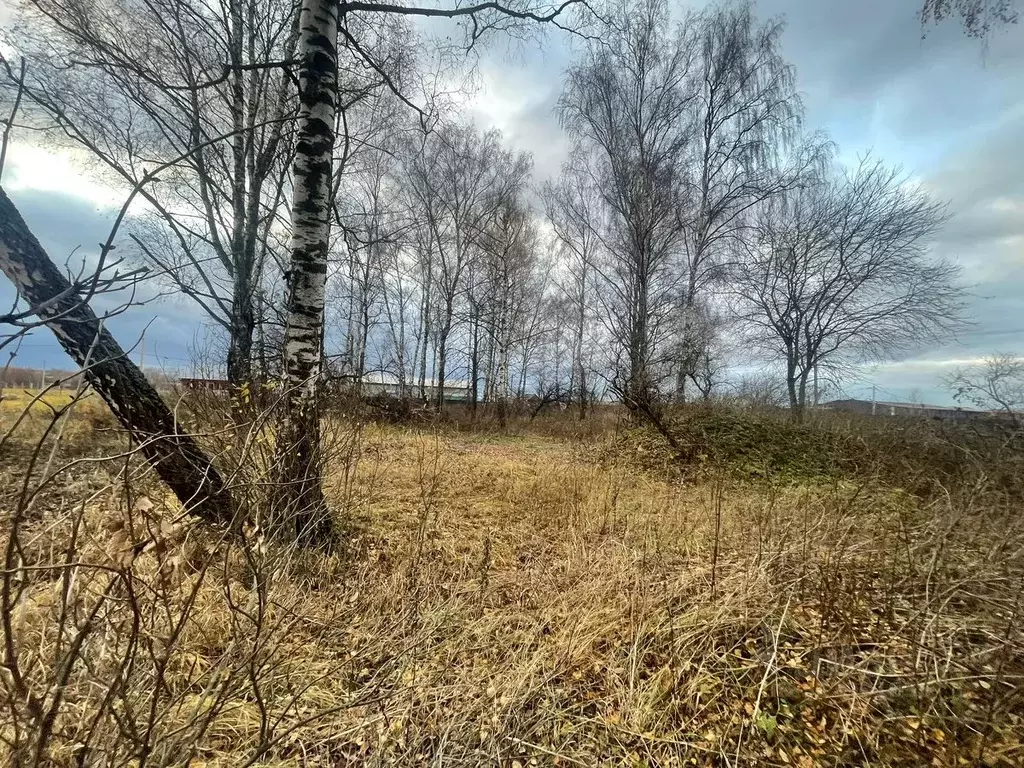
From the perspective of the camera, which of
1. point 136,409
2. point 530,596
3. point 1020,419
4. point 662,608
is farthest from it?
point 1020,419

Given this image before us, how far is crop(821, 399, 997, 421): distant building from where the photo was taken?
7.74 metres

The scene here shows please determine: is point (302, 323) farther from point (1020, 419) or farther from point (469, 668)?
point (1020, 419)

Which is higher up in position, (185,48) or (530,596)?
(185,48)

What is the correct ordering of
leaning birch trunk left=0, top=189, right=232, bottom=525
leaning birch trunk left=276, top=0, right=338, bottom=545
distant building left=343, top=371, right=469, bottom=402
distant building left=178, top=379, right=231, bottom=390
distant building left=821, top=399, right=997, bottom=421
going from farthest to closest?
distant building left=343, top=371, right=469, bottom=402 → distant building left=821, top=399, right=997, bottom=421 → distant building left=178, top=379, right=231, bottom=390 → leaning birch trunk left=276, top=0, right=338, bottom=545 → leaning birch trunk left=0, top=189, right=232, bottom=525

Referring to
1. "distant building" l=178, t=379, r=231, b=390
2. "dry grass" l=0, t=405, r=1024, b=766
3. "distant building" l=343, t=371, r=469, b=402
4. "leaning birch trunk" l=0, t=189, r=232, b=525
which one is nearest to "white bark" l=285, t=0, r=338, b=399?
"leaning birch trunk" l=0, t=189, r=232, b=525

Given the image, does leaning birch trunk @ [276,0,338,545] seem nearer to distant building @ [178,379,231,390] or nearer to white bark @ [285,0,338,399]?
white bark @ [285,0,338,399]

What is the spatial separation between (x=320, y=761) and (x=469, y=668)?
69 centimetres

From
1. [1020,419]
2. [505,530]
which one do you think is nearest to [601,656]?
[505,530]

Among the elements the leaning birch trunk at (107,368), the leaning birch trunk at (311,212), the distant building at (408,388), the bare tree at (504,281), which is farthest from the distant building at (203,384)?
the bare tree at (504,281)

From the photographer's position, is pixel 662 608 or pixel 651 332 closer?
pixel 662 608

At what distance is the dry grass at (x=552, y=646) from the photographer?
4.66ft

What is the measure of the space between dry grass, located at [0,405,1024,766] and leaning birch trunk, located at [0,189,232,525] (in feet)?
1.39

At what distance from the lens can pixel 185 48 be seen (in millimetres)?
6219

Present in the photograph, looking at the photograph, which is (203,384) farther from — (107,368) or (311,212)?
(311,212)
